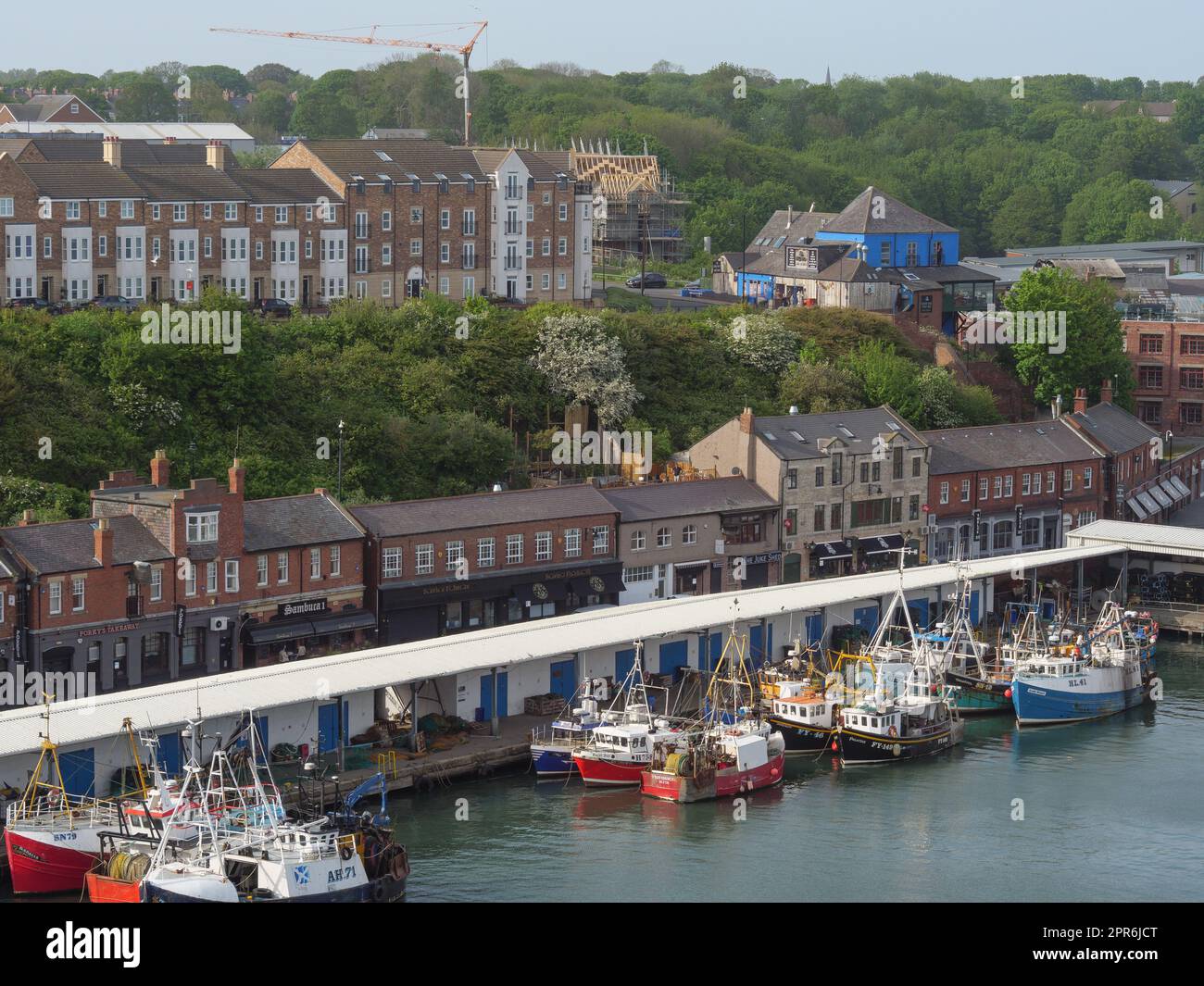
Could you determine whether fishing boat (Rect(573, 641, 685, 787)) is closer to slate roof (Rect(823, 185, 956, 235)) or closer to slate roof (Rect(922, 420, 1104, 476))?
slate roof (Rect(922, 420, 1104, 476))

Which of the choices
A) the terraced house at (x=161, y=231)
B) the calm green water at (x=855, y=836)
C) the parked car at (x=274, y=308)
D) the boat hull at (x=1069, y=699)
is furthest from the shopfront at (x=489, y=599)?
the terraced house at (x=161, y=231)

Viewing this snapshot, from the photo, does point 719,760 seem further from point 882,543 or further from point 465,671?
point 882,543

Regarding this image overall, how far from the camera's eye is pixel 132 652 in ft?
222

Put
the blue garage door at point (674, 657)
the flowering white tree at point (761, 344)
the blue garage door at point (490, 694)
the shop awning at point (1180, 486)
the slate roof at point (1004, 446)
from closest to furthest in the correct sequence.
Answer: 1. the blue garage door at point (490, 694)
2. the blue garage door at point (674, 657)
3. the slate roof at point (1004, 446)
4. the flowering white tree at point (761, 344)
5. the shop awning at point (1180, 486)

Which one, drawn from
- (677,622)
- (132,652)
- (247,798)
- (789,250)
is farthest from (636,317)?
(247,798)

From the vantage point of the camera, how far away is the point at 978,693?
77375 mm

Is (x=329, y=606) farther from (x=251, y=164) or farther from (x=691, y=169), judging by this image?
(x=691, y=169)

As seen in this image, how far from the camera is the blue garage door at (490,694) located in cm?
6869

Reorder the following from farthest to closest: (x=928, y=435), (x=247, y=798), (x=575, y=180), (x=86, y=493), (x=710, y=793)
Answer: (x=575, y=180) < (x=928, y=435) < (x=86, y=493) < (x=710, y=793) < (x=247, y=798)

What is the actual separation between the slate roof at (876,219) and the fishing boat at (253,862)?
79900mm

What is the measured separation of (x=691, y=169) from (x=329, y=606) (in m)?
116

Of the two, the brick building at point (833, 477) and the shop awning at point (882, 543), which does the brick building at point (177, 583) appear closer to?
the brick building at point (833, 477)

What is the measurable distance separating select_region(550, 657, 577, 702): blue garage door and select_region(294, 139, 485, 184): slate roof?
43.1 m

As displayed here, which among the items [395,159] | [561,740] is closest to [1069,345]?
[395,159]
